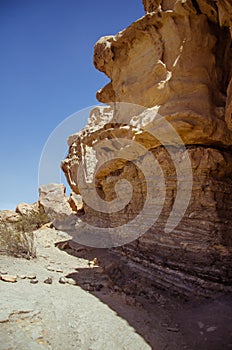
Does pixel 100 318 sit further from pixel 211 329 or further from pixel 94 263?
pixel 94 263

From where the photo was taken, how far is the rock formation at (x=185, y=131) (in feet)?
15.7

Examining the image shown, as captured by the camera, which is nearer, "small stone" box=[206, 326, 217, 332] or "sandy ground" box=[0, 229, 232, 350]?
"sandy ground" box=[0, 229, 232, 350]

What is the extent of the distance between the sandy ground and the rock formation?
0.67 metres

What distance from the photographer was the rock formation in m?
4.78

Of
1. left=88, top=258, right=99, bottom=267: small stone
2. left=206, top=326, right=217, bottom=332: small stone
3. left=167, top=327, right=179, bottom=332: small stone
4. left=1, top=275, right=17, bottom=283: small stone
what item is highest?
left=1, top=275, right=17, bottom=283: small stone

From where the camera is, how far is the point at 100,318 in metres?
3.38

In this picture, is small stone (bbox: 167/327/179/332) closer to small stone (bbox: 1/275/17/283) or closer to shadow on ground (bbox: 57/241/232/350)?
shadow on ground (bbox: 57/241/232/350)

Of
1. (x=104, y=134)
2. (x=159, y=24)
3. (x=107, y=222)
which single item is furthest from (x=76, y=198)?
(x=159, y=24)

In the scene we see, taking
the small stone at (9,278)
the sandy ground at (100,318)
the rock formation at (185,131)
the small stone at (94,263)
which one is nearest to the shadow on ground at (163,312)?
the sandy ground at (100,318)

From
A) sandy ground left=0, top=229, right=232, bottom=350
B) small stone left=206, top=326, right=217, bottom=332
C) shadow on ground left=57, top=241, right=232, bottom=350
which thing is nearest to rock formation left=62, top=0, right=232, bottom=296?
shadow on ground left=57, top=241, right=232, bottom=350

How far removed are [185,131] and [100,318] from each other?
350 centimetres

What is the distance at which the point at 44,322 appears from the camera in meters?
2.99

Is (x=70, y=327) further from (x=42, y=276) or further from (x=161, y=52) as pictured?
(x=161, y=52)

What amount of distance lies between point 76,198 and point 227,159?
10054 millimetres
